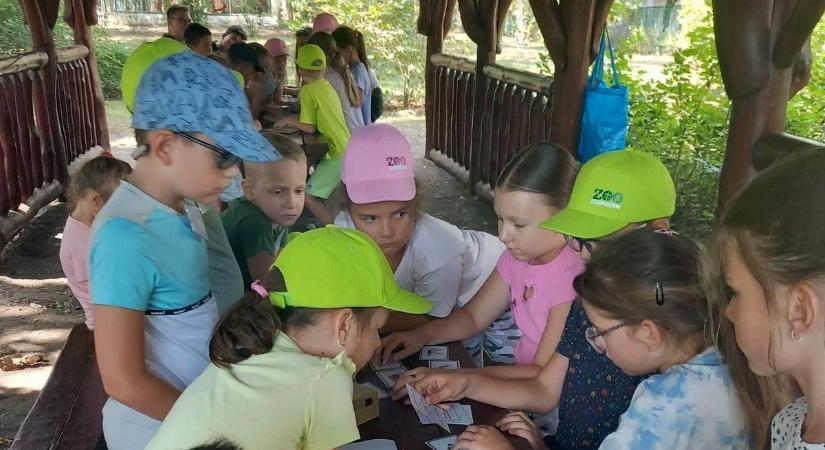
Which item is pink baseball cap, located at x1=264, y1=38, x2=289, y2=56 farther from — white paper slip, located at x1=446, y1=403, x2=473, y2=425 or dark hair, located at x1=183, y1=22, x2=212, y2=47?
white paper slip, located at x1=446, y1=403, x2=473, y2=425

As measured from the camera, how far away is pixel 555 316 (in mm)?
1899

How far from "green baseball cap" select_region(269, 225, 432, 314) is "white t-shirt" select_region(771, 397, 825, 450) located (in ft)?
2.57

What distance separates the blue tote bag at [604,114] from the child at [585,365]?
98.0 inches

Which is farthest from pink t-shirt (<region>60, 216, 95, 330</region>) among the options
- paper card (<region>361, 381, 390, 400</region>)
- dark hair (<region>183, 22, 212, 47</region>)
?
dark hair (<region>183, 22, 212, 47</region>)

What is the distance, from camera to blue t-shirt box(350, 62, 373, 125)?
6.75 metres

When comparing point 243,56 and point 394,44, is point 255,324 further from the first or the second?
point 394,44

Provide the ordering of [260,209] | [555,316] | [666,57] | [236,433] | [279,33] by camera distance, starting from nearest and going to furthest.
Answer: [236,433] < [555,316] < [260,209] < [666,57] < [279,33]

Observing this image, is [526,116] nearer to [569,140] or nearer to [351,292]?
[569,140]

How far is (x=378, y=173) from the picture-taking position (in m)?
2.33

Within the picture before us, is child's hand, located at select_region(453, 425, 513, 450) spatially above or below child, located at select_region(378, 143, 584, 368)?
below

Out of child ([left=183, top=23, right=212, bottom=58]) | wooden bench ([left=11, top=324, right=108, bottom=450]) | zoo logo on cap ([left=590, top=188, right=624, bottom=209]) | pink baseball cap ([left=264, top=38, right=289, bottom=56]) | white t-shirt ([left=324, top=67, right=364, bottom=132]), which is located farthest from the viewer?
pink baseball cap ([left=264, top=38, right=289, bottom=56])

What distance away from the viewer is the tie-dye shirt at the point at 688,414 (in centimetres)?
135

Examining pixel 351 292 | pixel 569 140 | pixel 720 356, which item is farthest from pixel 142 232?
pixel 569 140

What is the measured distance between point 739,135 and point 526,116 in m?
3.32
